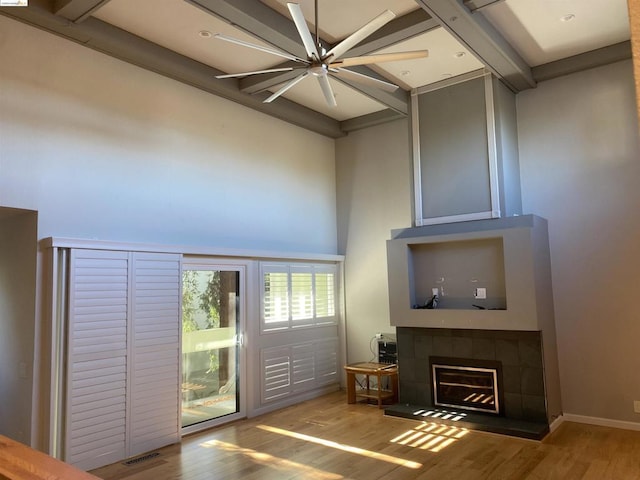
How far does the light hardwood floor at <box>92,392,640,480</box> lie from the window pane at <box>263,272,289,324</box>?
1354 mm

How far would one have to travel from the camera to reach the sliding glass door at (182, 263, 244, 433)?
5367 millimetres

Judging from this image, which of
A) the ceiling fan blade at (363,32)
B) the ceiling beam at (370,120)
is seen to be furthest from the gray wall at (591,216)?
the ceiling fan blade at (363,32)

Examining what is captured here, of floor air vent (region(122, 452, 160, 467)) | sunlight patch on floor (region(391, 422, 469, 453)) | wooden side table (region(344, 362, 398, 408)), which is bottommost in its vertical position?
sunlight patch on floor (region(391, 422, 469, 453))

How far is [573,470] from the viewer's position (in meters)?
4.07

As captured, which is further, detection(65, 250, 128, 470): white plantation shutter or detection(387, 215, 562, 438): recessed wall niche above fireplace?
detection(387, 215, 562, 438): recessed wall niche above fireplace

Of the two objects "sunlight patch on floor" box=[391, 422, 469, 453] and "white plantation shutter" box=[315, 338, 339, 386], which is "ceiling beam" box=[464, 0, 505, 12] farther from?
"white plantation shutter" box=[315, 338, 339, 386]

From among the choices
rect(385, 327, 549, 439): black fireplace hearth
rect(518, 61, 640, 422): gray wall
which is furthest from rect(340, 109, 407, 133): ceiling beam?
rect(385, 327, 549, 439): black fireplace hearth

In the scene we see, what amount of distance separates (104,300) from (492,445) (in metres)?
4.05

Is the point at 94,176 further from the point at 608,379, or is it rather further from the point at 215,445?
the point at 608,379

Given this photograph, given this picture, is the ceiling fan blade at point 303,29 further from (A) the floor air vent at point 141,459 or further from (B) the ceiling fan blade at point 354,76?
(A) the floor air vent at point 141,459

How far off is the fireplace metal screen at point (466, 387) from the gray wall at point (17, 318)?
437 cm

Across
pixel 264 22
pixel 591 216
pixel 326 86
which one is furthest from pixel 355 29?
pixel 591 216

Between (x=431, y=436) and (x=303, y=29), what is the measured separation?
4.17 meters

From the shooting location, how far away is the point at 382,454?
4535 millimetres
